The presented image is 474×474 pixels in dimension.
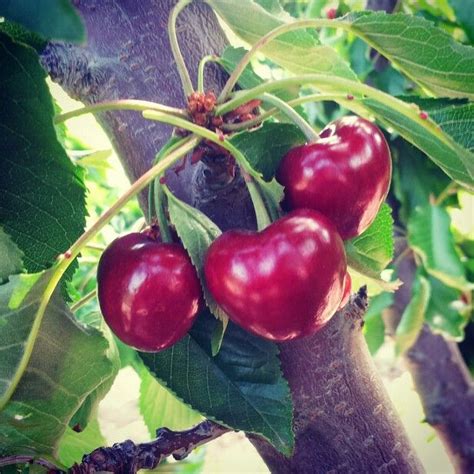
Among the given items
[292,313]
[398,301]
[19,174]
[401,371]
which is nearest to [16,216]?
[19,174]

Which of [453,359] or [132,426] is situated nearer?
[453,359]

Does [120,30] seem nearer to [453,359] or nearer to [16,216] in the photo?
[16,216]

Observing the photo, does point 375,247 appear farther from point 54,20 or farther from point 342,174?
point 54,20

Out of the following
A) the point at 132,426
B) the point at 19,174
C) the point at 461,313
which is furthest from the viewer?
the point at 132,426

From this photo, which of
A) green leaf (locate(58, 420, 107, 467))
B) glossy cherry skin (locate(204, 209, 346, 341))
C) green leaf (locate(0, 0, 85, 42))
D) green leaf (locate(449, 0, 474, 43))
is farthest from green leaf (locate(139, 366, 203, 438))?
green leaf (locate(449, 0, 474, 43))

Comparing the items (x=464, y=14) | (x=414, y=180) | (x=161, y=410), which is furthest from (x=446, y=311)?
(x=161, y=410)

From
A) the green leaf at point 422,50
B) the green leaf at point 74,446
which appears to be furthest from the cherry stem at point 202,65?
the green leaf at point 74,446
